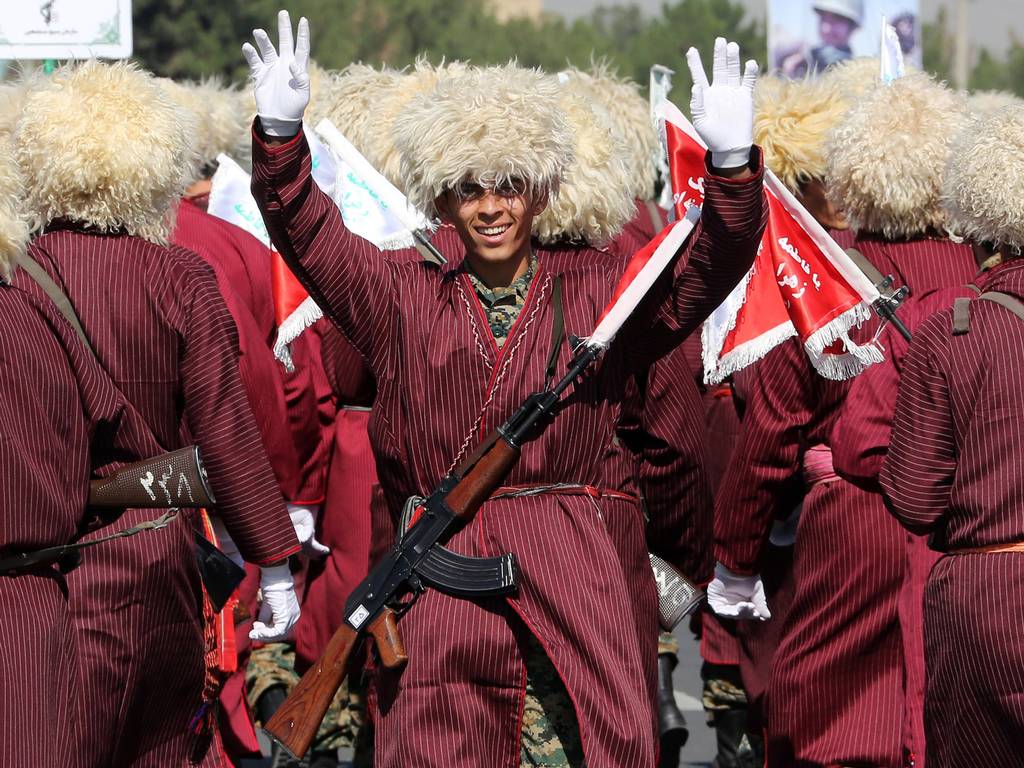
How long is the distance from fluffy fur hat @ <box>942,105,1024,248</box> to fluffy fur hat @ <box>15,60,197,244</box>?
2014 millimetres

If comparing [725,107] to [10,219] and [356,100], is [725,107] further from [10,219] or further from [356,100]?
[356,100]

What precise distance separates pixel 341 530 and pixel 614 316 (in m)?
2.80

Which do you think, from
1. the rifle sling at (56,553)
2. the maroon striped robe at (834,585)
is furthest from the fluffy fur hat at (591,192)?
the rifle sling at (56,553)

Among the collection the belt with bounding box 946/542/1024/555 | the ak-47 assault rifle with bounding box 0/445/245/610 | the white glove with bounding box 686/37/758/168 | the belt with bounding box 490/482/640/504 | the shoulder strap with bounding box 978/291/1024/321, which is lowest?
the ak-47 assault rifle with bounding box 0/445/245/610

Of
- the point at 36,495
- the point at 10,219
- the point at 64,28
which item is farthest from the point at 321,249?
the point at 64,28

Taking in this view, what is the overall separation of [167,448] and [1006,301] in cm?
211

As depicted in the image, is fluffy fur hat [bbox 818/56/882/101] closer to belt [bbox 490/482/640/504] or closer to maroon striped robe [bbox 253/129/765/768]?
maroon striped robe [bbox 253/129/765/768]

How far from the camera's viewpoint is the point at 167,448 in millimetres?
4996

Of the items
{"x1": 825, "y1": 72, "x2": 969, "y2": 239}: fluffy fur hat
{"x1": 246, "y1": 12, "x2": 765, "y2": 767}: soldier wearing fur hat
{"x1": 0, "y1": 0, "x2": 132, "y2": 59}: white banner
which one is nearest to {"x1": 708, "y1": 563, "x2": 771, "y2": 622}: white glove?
{"x1": 825, "y1": 72, "x2": 969, "y2": 239}: fluffy fur hat

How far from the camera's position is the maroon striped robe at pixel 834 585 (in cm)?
575

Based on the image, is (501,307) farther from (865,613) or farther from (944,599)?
(865,613)

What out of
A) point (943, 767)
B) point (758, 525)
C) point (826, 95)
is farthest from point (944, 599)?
point (826, 95)

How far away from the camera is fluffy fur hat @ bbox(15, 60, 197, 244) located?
4977 millimetres

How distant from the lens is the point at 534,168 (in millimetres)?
4305
